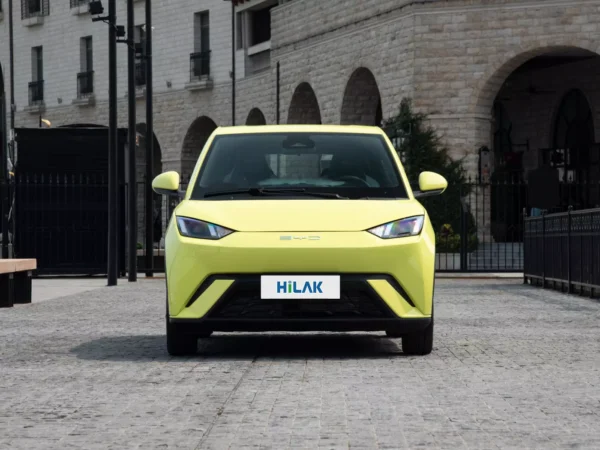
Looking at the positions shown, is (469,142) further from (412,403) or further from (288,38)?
(412,403)

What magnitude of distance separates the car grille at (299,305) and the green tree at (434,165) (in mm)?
22867

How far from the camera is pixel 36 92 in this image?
62844 mm

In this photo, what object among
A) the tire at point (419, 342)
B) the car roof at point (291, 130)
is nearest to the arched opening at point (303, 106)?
the car roof at point (291, 130)

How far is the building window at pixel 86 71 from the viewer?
59.8 meters

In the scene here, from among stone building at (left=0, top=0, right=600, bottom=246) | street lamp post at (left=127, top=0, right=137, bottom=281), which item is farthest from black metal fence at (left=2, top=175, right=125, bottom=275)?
stone building at (left=0, top=0, right=600, bottom=246)

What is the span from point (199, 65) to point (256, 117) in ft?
14.2

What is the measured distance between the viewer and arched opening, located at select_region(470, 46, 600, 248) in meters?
39.3

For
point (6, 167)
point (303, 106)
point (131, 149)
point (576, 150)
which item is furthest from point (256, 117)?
point (6, 167)

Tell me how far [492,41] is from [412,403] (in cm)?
2802

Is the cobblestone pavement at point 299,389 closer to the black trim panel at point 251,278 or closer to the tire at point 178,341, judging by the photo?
the tire at point 178,341

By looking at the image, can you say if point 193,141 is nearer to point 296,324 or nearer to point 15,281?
point 15,281

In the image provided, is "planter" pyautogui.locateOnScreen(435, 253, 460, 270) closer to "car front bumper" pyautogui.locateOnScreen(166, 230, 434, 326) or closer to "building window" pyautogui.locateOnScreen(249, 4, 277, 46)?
"car front bumper" pyautogui.locateOnScreen(166, 230, 434, 326)

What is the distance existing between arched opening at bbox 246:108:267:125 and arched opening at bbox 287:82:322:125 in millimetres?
4477

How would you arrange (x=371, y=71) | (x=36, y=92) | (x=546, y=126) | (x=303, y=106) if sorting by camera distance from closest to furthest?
1. (x=371, y=71)
2. (x=546, y=126)
3. (x=303, y=106)
4. (x=36, y=92)
